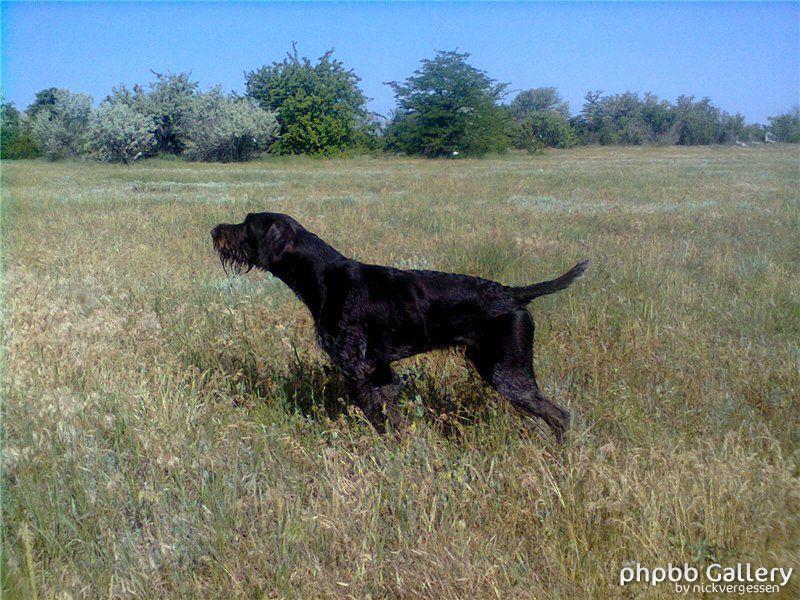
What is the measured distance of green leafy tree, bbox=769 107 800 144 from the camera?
5276 centimetres

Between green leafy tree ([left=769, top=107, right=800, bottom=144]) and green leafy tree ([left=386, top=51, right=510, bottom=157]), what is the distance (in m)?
26.7

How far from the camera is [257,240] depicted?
434 centimetres

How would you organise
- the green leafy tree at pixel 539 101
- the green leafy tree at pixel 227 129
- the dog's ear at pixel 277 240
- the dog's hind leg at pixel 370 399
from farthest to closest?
1. the green leafy tree at pixel 539 101
2. the green leafy tree at pixel 227 129
3. the dog's ear at pixel 277 240
4. the dog's hind leg at pixel 370 399

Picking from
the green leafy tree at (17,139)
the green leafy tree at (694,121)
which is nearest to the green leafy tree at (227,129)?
the green leafy tree at (17,139)

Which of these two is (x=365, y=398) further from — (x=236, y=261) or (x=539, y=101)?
(x=539, y=101)

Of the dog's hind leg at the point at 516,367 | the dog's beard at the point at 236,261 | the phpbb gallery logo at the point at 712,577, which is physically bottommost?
the phpbb gallery logo at the point at 712,577

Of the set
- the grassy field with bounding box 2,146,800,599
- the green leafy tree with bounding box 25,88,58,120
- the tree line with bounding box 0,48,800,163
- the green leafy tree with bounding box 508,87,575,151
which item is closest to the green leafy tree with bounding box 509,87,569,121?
the green leafy tree with bounding box 508,87,575,151

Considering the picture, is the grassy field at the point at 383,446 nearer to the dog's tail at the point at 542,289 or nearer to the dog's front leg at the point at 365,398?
the dog's front leg at the point at 365,398

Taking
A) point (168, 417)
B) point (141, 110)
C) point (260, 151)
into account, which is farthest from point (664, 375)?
point (141, 110)

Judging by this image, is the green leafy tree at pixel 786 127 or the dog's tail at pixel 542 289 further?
the green leafy tree at pixel 786 127

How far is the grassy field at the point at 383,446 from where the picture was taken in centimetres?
266

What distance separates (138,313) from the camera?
6051 millimetres

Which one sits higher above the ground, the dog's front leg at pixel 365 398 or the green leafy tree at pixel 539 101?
the green leafy tree at pixel 539 101

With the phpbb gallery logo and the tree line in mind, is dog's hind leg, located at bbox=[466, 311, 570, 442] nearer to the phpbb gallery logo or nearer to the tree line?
the phpbb gallery logo
